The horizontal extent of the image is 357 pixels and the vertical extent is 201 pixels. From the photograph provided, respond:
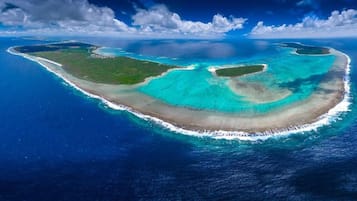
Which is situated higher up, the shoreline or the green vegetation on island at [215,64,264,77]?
the green vegetation on island at [215,64,264,77]

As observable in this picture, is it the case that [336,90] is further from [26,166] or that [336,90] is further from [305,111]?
[26,166]

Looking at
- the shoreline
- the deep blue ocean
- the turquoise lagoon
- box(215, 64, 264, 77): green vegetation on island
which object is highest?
box(215, 64, 264, 77): green vegetation on island

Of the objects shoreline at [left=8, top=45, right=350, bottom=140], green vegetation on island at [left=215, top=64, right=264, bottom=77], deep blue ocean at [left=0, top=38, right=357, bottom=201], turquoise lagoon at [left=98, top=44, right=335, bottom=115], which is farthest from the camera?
green vegetation on island at [left=215, top=64, right=264, bottom=77]

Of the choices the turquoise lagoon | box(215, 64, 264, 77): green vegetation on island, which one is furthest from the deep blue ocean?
box(215, 64, 264, 77): green vegetation on island

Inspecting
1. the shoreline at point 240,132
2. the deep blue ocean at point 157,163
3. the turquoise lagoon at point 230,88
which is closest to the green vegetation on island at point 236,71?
the turquoise lagoon at point 230,88

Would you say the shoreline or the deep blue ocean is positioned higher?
the shoreline

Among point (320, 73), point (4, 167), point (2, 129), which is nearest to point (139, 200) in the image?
point (4, 167)

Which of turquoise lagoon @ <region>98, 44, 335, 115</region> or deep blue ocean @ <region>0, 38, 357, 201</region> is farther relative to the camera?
turquoise lagoon @ <region>98, 44, 335, 115</region>

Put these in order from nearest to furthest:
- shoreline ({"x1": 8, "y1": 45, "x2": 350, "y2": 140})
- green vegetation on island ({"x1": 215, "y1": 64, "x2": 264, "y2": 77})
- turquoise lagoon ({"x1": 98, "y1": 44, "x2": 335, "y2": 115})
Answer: shoreline ({"x1": 8, "y1": 45, "x2": 350, "y2": 140}) < turquoise lagoon ({"x1": 98, "y1": 44, "x2": 335, "y2": 115}) < green vegetation on island ({"x1": 215, "y1": 64, "x2": 264, "y2": 77})

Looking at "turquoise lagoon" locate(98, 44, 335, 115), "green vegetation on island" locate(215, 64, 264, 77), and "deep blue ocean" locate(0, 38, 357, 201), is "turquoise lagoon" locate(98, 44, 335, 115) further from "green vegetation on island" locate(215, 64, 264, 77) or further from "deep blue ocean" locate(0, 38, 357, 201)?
"deep blue ocean" locate(0, 38, 357, 201)
